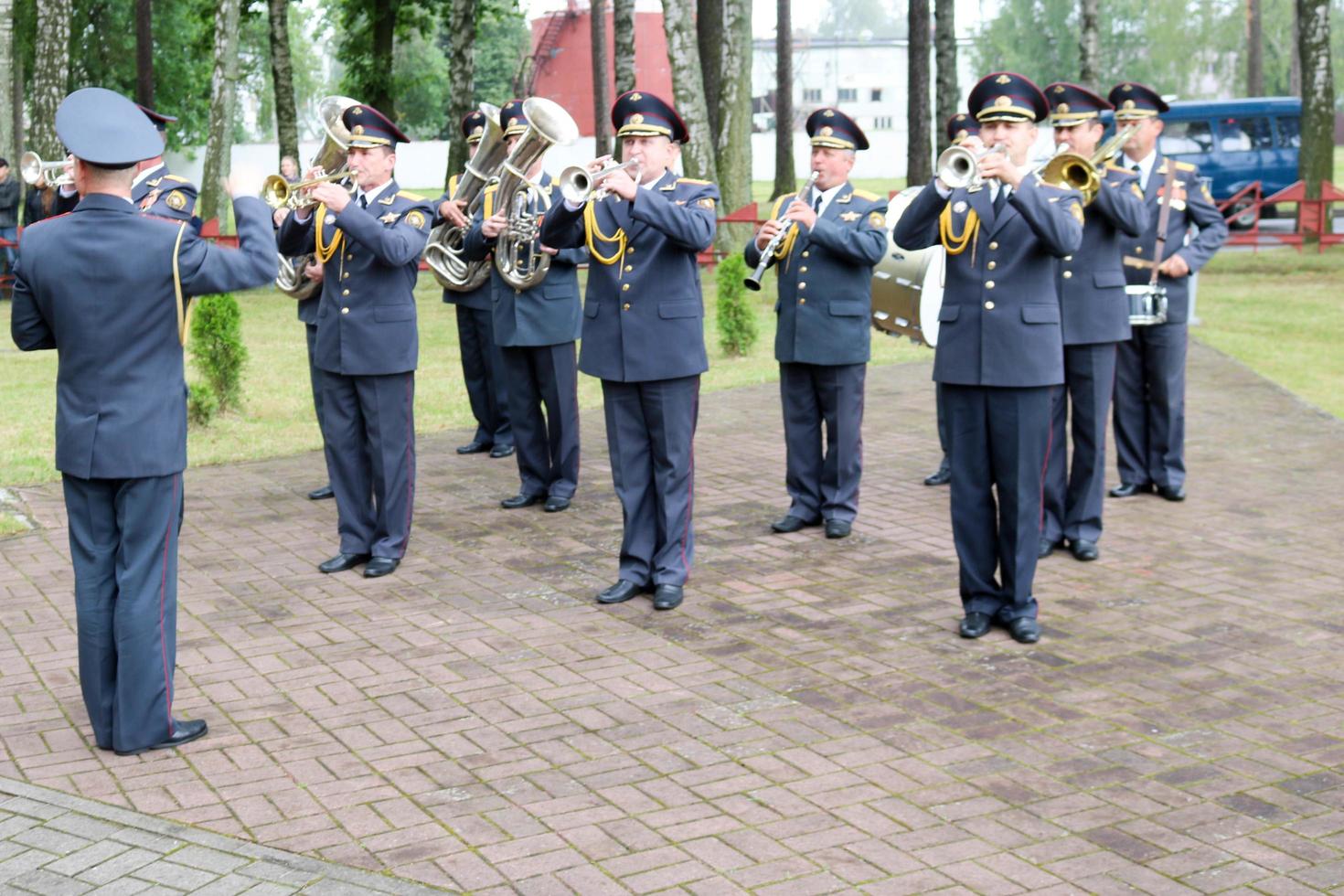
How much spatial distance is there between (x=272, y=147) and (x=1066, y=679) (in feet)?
164

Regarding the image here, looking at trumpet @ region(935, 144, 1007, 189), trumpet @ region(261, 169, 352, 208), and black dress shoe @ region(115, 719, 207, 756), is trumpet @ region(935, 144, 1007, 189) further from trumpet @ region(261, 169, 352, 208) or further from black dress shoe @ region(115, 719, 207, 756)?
black dress shoe @ region(115, 719, 207, 756)

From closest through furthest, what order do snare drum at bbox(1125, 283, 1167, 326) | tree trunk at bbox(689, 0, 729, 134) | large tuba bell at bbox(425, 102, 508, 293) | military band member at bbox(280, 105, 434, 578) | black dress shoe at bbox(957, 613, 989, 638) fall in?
black dress shoe at bbox(957, 613, 989, 638), military band member at bbox(280, 105, 434, 578), snare drum at bbox(1125, 283, 1167, 326), large tuba bell at bbox(425, 102, 508, 293), tree trunk at bbox(689, 0, 729, 134)

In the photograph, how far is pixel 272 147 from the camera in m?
52.8

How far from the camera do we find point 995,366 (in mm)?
6320

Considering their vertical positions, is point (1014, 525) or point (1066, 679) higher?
point (1014, 525)

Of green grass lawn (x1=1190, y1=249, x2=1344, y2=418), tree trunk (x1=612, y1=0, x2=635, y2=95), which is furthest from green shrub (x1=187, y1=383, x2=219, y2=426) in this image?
tree trunk (x1=612, y1=0, x2=635, y2=95)

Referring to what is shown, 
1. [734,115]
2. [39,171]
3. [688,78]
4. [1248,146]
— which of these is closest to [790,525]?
[39,171]

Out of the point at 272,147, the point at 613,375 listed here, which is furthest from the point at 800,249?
the point at 272,147

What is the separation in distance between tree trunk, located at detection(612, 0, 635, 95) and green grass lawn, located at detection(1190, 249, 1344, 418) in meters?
8.33

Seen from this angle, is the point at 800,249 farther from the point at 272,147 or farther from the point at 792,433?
the point at 272,147

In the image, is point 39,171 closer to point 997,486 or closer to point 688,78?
point 997,486

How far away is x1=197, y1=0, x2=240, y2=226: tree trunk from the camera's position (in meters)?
25.0

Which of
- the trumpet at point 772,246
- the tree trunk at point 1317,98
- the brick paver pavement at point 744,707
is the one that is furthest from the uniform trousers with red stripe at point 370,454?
the tree trunk at point 1317,98

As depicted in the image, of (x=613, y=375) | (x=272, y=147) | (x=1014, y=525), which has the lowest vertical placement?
(x=1014, y=525)
